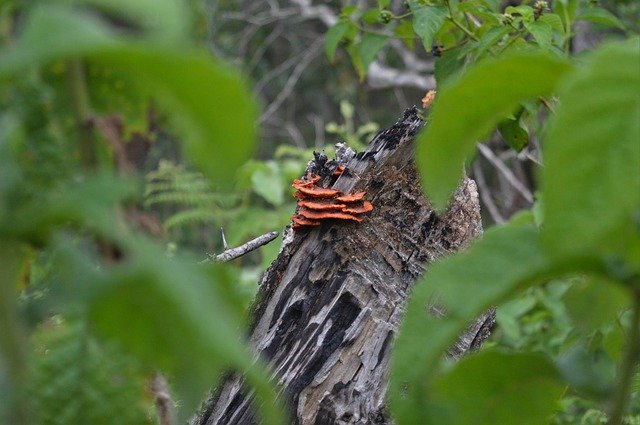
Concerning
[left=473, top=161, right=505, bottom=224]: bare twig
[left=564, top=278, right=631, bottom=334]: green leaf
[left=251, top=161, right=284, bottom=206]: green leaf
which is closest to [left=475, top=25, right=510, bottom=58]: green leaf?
[left=564, top=278, right=631, bottom=334]: green leaf

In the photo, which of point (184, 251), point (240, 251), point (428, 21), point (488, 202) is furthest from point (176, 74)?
point (488, 202)

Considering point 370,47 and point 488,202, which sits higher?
point 370,47

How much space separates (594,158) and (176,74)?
21cm

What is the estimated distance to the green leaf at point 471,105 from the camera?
19.1 inches

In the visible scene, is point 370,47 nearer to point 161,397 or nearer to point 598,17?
point 598,17

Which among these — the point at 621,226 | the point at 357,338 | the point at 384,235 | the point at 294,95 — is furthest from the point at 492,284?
the point at 294,95

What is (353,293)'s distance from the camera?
4.94 ft

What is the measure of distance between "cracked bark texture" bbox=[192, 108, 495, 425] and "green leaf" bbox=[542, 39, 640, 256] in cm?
96

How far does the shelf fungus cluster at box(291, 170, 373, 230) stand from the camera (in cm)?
160

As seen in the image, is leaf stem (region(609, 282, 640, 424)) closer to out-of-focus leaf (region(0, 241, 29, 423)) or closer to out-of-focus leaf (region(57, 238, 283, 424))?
out-of-focus leaf (region(57, 238, 283, 424))

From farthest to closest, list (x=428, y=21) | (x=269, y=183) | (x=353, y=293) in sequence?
(x=269, y=183) < (x=428, y=21) < (x=353, y=293)

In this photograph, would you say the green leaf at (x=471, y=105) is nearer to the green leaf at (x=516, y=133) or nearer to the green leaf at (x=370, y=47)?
the green leaf at (x=516, y=133)

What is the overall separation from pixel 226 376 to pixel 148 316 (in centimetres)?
108

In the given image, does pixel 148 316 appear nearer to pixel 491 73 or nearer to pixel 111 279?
pixel 111 279
